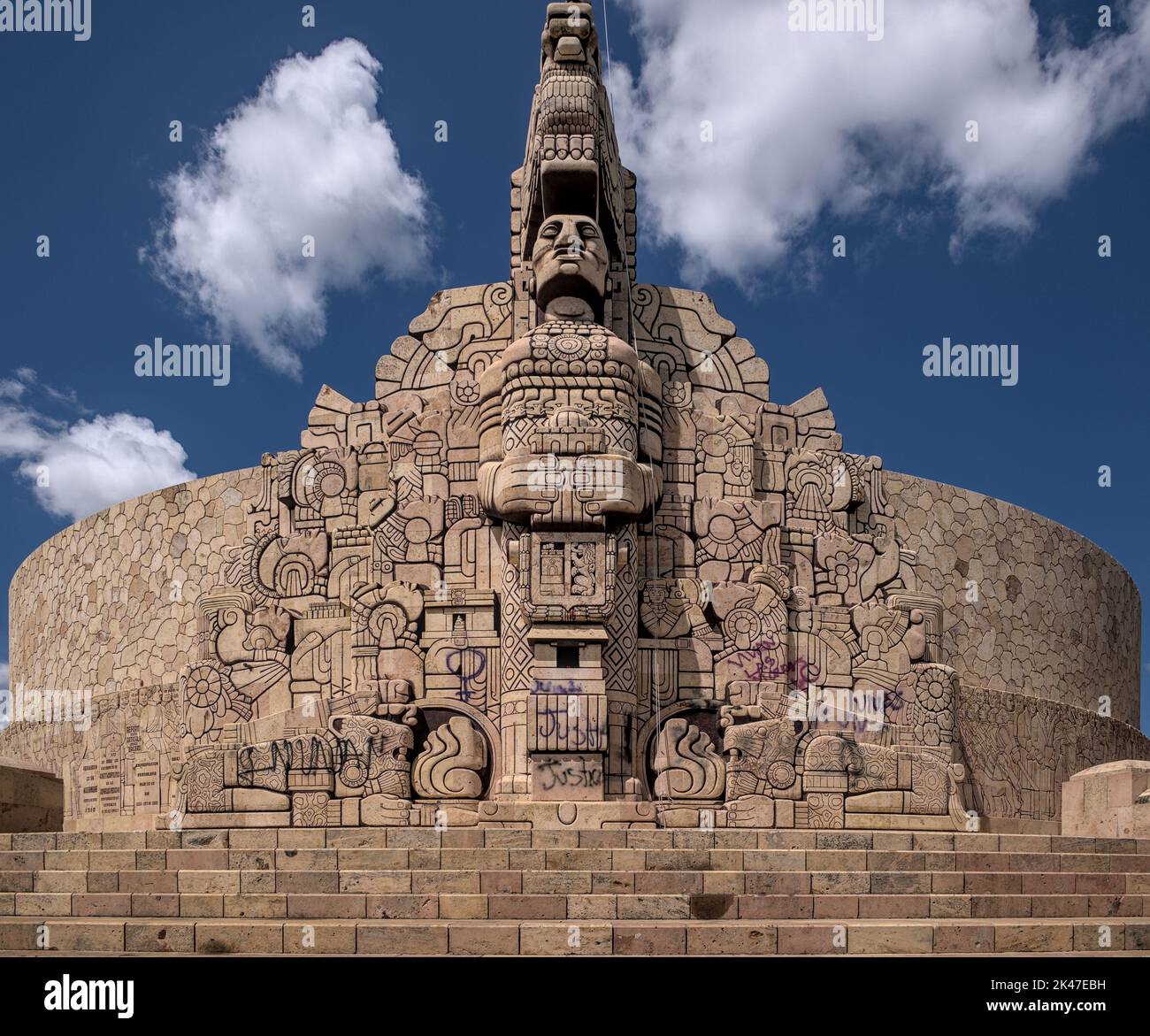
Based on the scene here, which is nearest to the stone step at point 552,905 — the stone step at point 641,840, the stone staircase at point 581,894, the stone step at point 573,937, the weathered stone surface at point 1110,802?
the stone staircase at point 581,894

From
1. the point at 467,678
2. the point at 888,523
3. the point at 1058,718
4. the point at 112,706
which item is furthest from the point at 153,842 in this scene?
the point at 1058,718

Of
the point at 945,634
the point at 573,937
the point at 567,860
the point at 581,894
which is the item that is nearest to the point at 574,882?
the point at 581,894

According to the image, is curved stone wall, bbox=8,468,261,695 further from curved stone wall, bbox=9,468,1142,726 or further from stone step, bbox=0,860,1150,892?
stone step, bbox=0,860,1150,892

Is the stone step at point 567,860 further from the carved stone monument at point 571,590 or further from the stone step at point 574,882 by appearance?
the carved stone monument at point 571,590

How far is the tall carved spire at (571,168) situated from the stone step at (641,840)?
5368mm

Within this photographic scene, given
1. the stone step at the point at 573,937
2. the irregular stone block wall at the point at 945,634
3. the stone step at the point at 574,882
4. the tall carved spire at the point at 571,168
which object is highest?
the tall carved spire at the point at 571,168

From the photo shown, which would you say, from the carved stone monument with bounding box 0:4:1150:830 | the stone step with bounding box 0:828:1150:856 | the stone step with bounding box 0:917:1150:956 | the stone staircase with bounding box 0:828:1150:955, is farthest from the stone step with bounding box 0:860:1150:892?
the carved stone monument with bounding box 0:4:1150:830

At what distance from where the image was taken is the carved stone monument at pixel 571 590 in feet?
36.2

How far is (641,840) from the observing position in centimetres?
954

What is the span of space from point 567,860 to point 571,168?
6.61 metres

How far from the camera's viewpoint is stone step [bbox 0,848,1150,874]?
871cm

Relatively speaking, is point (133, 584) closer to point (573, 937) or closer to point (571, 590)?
point (571, 590)

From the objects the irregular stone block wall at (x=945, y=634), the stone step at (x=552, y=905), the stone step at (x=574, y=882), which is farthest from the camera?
the irregular stone block wall at (x=945, y=634)

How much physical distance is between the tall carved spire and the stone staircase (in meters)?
5.84
